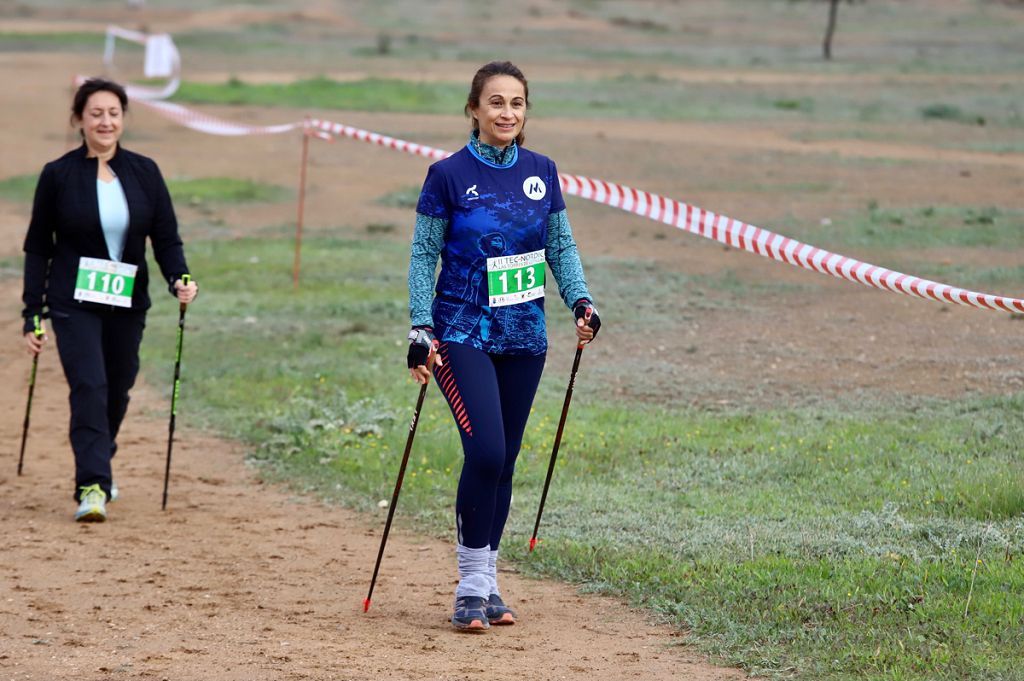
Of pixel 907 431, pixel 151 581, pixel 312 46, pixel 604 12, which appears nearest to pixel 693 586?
Result: pixel 151 581

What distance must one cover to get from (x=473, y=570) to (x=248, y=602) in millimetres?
1201

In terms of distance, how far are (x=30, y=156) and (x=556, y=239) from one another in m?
21.5

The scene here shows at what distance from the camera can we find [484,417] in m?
6.00

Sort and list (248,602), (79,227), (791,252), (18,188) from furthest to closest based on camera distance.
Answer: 1. (18,188)
2. (791,252)
3. (79,227)
4. (248,602)

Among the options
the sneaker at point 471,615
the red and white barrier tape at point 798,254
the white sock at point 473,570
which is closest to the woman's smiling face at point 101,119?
the red and white barrier tape at point 798,254

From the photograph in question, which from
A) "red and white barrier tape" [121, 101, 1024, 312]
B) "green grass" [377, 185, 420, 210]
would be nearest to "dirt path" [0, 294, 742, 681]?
"red and white barrier tape" [121, 101, 1024, 312]

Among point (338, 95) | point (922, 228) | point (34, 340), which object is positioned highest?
point (338, 95)

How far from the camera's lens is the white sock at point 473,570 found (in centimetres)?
629

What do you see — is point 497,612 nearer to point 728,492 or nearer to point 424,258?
point 424,258

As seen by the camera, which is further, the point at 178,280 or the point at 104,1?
the point at 104,1

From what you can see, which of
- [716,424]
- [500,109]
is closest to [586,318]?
[500,109]

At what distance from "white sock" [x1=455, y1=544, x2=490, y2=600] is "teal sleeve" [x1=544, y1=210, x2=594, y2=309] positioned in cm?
109

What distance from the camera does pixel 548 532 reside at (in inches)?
308

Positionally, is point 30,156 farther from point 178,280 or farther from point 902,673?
point 902,673
